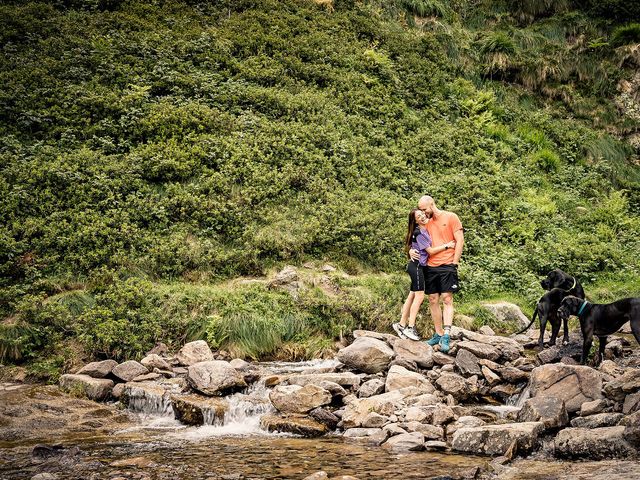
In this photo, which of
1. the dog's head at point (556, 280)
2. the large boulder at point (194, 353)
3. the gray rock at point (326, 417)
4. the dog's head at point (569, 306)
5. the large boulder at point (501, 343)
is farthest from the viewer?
the dog's head at point (556, 280)

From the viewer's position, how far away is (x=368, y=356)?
927cm

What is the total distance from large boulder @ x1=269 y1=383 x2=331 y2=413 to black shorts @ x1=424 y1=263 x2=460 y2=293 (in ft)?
9.14

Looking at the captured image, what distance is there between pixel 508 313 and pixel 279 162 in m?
7.56

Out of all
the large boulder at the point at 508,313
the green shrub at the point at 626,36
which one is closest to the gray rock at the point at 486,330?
the large boulder at the point at 508,313

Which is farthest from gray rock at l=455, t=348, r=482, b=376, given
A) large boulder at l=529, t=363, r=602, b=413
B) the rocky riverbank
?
large boulder at l=529, t=363, r=602, b=413

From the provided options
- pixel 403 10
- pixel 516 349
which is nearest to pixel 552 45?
pixel 403 10

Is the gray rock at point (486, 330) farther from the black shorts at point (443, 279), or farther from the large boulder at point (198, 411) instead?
the large boulder at point (198, 411)

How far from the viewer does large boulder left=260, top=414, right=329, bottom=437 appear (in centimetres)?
729

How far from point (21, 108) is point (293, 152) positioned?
774 cm

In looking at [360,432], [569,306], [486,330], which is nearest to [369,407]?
[360,432]

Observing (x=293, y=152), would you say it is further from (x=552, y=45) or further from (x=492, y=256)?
(x=552, y=45)

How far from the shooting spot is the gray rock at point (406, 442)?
6.50 meters

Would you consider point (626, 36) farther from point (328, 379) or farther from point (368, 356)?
point (328, 379)

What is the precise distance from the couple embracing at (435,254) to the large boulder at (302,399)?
2.42 metres
